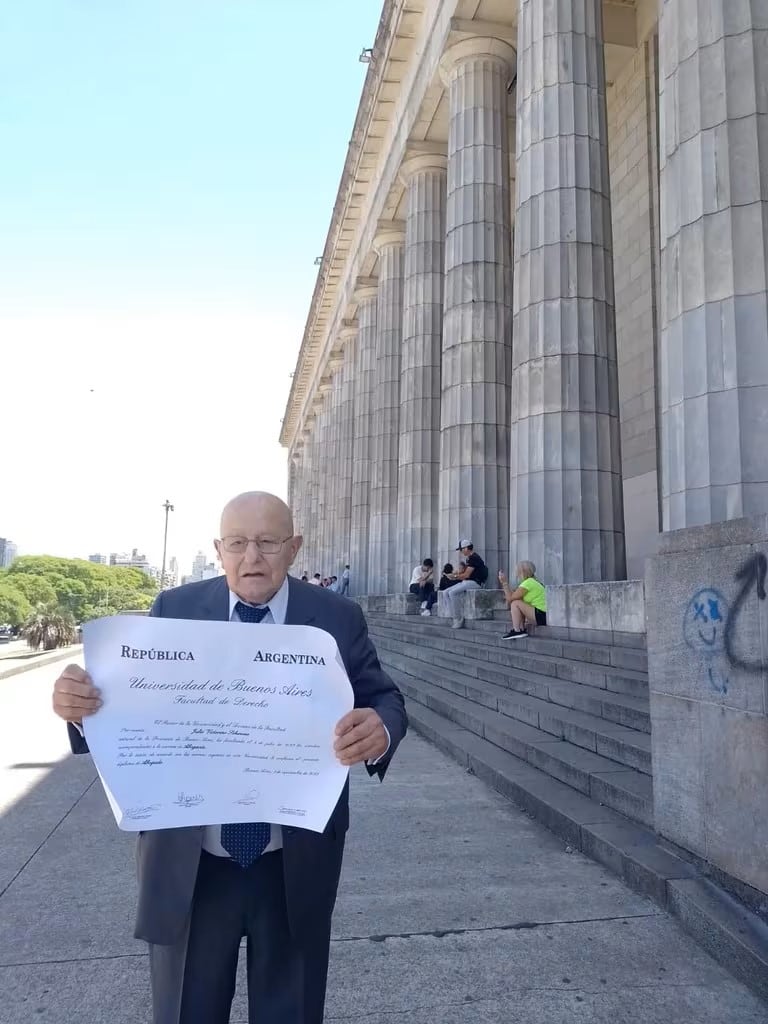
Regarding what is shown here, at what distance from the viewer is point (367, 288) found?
3297 cm

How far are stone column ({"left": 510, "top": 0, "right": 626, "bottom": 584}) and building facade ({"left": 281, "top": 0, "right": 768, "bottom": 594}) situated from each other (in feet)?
0.12

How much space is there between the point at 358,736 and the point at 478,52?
66.5 ft

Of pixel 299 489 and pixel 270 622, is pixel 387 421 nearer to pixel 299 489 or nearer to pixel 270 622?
pixel 270 622

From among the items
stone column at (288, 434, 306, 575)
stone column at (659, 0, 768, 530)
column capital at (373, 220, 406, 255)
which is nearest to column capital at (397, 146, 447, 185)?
column capital at (373, 220, 406, 255)

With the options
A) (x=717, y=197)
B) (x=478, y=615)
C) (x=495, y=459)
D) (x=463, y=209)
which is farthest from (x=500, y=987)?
(x=463, y=209)

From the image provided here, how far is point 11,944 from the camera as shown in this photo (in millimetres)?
3820

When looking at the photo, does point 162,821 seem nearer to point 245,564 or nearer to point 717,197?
point 245,564

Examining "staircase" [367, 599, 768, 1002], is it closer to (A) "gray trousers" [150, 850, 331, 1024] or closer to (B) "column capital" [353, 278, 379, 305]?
(A) "gray trousers" [150, 850, 331, 1024]

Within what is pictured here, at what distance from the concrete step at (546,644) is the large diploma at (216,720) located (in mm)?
6096

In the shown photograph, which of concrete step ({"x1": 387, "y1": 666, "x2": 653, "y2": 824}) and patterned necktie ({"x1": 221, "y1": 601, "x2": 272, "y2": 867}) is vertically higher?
patterned necktie ({"x1": 221, "y1": 601, "x2": 272, "y2": 867})

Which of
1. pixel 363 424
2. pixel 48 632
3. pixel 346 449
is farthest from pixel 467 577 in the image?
pixel 346 449

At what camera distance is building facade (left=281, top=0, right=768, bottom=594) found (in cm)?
805
